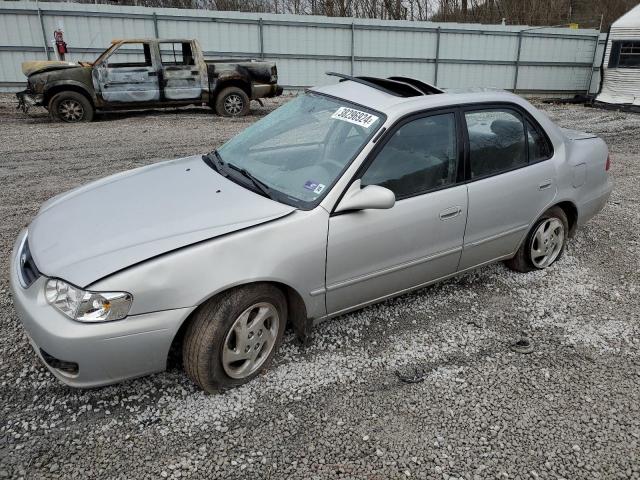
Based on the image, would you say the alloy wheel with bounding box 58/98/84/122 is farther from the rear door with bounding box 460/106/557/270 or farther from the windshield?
the rear door with bounding box 460/106/557/270

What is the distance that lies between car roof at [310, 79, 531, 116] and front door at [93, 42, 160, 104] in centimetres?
849

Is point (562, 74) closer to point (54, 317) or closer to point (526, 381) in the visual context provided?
point (526, 381)

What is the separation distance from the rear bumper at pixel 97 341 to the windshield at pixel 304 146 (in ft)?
3.33

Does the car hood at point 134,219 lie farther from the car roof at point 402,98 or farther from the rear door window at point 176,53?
the rear door window at point 176,53

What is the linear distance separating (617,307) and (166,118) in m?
10.5

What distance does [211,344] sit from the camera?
2.67 m

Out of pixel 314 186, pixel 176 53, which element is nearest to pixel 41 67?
pixel 176 53

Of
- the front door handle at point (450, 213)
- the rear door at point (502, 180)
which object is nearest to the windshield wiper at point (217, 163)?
the front door handle at point (450, 213)

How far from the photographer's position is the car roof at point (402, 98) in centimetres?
332

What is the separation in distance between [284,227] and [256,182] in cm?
53

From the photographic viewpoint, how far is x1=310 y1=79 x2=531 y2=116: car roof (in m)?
3.32

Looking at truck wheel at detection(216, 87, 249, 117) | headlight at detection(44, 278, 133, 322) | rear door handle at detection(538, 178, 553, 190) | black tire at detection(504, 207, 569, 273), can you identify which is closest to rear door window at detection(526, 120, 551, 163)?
rear door handle at detection(538, 178, 553, 190)

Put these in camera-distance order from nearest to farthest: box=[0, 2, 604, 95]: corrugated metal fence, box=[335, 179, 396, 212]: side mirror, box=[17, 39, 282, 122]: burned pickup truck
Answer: box=[335, 179, 396, 212]: side mirror < box=[17, 39, 282, 122]: burned pickup truck < box=[0, 2, 604, 95]: corrugated metal fence

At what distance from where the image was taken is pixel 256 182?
320 cm
